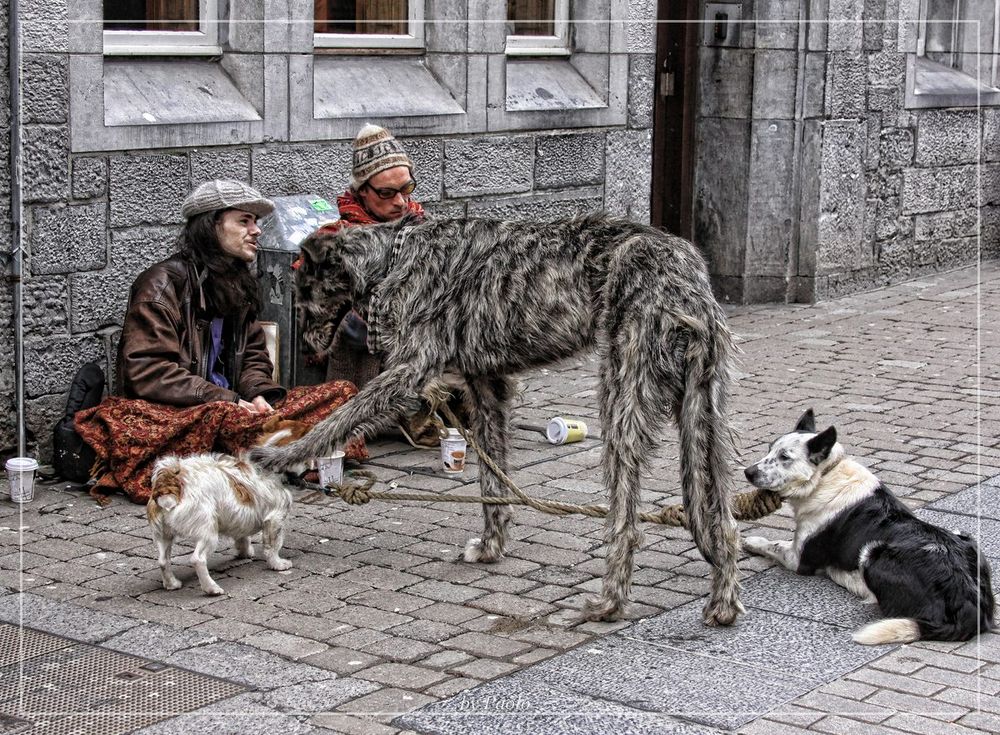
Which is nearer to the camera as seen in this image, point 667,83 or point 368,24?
point 368,24

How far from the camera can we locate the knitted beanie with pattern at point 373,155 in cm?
771

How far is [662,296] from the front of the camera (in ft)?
17.9

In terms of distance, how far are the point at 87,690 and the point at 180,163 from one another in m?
4.03

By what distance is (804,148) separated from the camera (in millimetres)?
12703

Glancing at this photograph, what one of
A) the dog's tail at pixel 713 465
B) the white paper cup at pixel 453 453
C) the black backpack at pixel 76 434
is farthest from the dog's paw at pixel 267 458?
the white paper cup at pixel 453 453

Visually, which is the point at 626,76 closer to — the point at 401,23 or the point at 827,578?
the point at 401,23

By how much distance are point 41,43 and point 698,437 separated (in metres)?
4.03

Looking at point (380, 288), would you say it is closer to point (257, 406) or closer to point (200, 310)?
point (257, 406)

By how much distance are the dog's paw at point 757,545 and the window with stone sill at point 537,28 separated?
17.8 ft

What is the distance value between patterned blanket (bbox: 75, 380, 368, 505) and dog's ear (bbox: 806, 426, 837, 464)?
7.80 feet

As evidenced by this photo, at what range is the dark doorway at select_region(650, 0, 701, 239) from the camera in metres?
12.7

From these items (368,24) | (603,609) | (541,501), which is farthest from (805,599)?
(368,24)

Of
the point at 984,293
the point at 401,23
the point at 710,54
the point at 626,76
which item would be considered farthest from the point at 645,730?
the point at 984,293

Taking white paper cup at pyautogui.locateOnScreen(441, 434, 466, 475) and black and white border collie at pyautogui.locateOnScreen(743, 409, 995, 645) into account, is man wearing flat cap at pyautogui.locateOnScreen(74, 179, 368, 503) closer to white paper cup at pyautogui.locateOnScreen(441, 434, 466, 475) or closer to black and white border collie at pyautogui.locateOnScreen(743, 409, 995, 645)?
white paper cup at pyautogui.locateOnScreen(441, 434, 466, 475)
